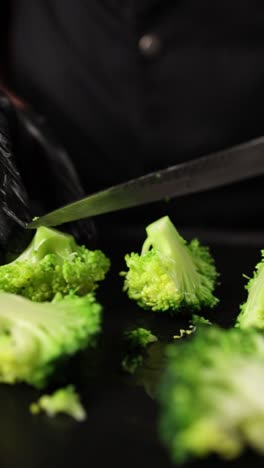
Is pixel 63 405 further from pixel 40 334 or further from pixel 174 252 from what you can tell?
pixel 174 252

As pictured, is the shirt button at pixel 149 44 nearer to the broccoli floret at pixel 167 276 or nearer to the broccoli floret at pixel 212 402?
the broccoli floret at pixel 167 276

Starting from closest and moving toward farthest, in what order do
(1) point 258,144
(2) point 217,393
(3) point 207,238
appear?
(2) point 217,393, (1) point 258,144, (3) point 207,238

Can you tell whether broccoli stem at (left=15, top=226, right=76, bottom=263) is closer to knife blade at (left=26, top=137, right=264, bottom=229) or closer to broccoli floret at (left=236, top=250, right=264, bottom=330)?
knife blade at (left=26, top=137, right=264, bottom=229)

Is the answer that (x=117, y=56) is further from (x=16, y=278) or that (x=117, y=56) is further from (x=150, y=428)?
(x=150, y=428)

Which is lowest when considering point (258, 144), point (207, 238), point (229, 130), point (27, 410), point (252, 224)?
point (27, 410)

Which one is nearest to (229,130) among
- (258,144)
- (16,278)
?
(258,144)

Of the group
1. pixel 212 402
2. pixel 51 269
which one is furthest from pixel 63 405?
pixel 51 269
